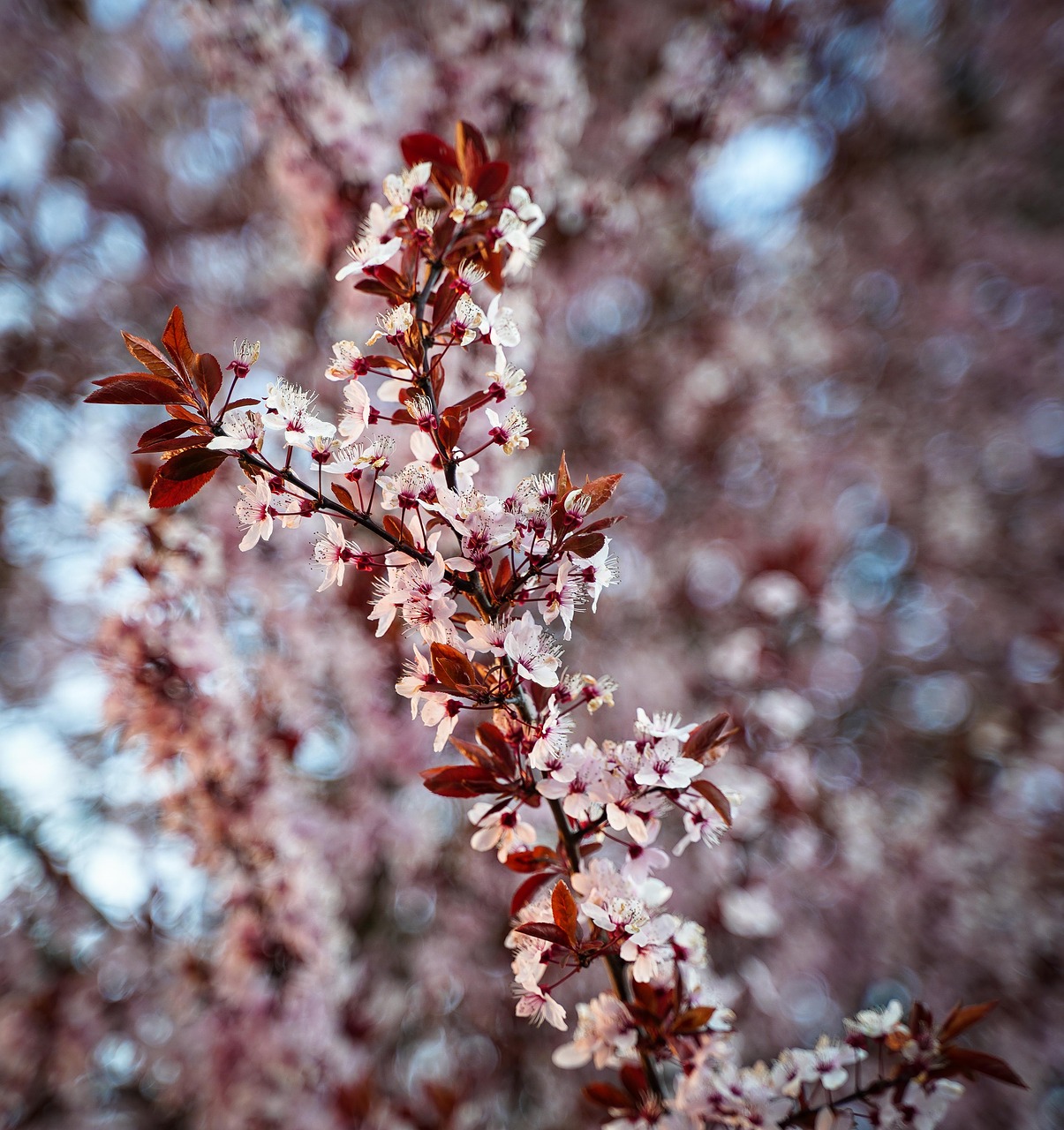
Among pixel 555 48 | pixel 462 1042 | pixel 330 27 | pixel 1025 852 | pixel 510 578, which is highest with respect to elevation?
pixel 330 27

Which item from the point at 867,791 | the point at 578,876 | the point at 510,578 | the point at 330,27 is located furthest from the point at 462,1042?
the point at 330,27

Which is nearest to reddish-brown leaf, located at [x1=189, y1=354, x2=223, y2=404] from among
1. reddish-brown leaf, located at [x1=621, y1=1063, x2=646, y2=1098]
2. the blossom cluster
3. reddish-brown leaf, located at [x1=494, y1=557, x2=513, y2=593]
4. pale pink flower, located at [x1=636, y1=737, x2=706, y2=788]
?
the blossom cluster

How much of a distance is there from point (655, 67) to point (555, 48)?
2186 millimetres

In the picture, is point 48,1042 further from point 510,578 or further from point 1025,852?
point 1025,852

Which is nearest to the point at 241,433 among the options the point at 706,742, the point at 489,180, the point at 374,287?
the point at 374,287

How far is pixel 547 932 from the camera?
2.31 feet

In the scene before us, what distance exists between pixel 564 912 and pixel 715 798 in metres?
0.20

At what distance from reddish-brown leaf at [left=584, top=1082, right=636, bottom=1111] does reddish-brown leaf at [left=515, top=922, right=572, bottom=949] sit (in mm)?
334

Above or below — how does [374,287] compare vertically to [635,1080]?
above

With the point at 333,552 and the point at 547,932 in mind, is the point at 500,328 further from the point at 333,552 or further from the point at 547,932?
the point at 547,932

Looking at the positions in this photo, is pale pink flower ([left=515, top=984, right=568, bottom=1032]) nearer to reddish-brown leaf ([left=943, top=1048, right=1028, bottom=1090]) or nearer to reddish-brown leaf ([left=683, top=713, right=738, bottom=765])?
reddish-brown leaf ([left=683, top=713, right=738, bottom=765])

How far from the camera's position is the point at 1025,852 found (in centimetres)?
300

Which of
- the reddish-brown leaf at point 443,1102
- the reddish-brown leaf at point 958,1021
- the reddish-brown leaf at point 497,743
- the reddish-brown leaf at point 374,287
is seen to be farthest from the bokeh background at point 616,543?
the reddish-brown leaf at point 958,1021

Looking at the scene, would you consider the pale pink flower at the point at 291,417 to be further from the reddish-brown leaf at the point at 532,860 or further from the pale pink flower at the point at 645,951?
the pale pink flower at the point at 645,951
